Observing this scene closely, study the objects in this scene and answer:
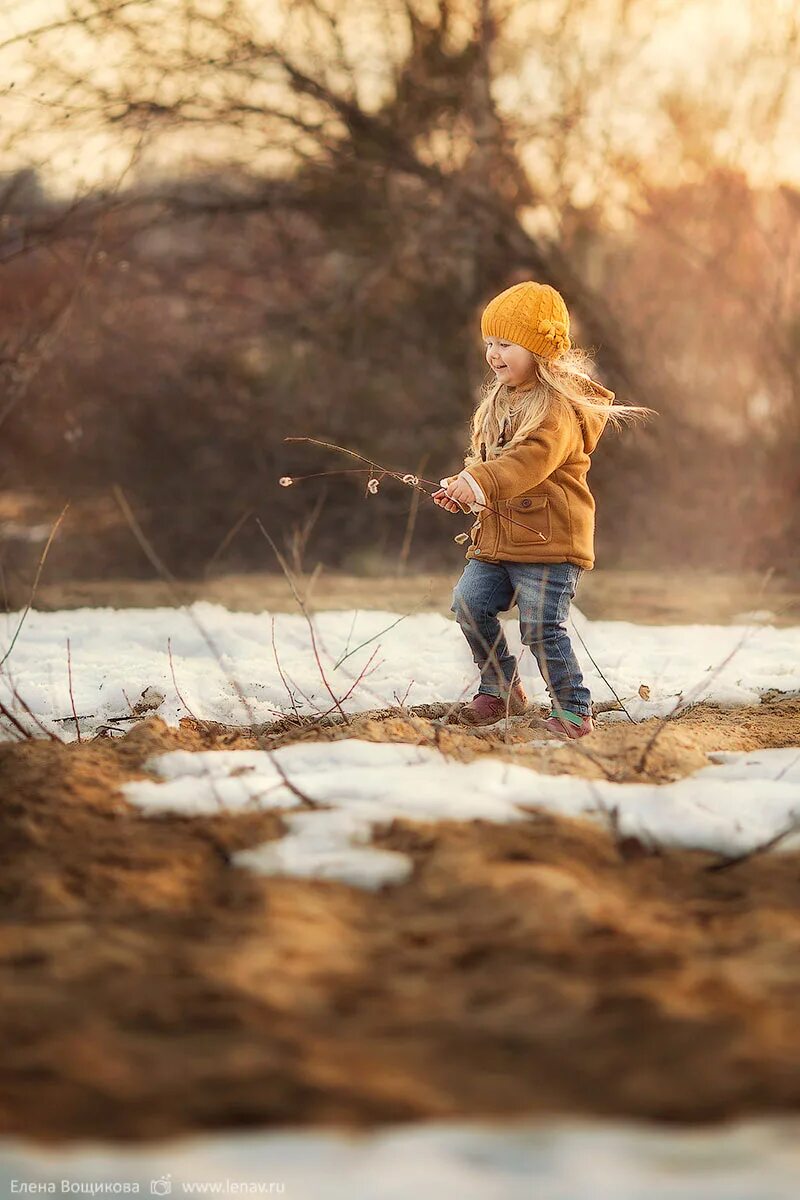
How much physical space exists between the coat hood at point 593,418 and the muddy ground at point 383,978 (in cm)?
186

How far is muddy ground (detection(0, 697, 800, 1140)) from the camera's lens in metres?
1.46

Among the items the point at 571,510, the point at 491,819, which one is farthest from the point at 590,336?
the point at 491,819

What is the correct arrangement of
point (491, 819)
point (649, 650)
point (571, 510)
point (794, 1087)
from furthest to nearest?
point (649, 650) → point (571, 510) → point (491, 819) → point (794, 1087)

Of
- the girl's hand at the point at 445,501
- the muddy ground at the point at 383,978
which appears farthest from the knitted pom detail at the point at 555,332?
the muddy ground at the point at 383,978

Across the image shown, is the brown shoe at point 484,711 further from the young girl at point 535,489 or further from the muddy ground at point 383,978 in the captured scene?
the muddy ground at point 383,978

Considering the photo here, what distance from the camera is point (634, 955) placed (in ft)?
5.99

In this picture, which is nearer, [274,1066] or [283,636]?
[274,1066]

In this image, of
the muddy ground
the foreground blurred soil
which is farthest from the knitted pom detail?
the foreground blurred soil

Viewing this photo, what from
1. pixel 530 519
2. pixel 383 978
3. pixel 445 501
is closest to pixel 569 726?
pixel 530 519

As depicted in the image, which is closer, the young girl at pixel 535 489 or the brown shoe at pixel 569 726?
the brown shoe at pixel 569 726

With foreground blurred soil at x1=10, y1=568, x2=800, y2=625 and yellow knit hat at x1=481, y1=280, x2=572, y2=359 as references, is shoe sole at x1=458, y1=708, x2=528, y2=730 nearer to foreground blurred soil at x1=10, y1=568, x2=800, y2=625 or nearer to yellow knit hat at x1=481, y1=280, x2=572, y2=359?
yellow knit hat at x1=481, y1=280, x2=572, y2=359

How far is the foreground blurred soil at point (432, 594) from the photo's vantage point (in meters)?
7.19

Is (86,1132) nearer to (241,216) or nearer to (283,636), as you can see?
(283,636)

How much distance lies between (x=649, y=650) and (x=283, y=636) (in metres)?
1.62
